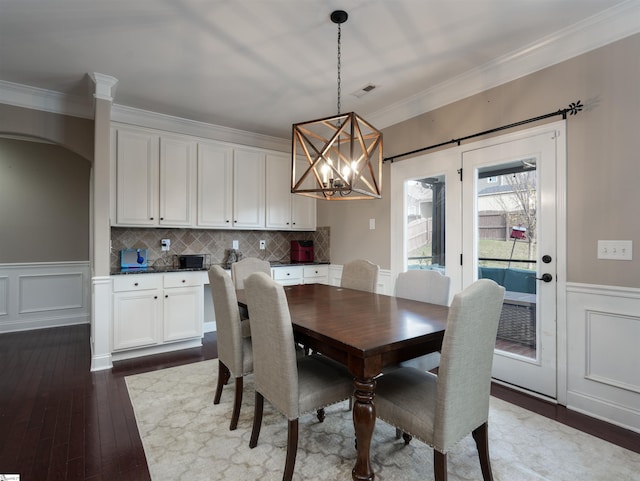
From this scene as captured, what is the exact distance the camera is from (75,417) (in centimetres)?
229

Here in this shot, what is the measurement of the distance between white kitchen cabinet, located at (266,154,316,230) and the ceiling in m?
1.10

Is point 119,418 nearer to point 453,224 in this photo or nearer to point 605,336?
point 453,224

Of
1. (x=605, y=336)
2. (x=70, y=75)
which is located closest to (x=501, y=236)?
(x=605, y=336)

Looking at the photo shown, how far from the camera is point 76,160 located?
191 inches

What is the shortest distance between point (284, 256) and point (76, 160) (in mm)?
3308

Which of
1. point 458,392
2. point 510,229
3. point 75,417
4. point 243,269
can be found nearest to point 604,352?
point 510,229

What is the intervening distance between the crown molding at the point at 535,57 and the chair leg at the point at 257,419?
3.08 m

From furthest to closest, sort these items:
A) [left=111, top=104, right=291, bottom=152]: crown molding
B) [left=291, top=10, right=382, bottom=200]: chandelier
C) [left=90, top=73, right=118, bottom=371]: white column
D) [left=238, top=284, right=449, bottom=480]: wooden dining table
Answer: [left=111, top=104, right=291, bottom=152]: crown molding, [left=90, top=73, right=118, bottom=371]: white column, [left=291, top=10, right=382, bottom=200]: chandelier, [left=238, top=284, right=449, bottom=480]: wooden dining table

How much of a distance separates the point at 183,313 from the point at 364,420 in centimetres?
280

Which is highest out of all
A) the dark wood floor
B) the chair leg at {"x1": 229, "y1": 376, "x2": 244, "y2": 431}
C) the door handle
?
the door handle

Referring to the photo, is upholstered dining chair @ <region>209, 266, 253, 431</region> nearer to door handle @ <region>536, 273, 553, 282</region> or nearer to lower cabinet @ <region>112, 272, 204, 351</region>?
lower cabinet @ <region>112, 272, 204, 351</region>

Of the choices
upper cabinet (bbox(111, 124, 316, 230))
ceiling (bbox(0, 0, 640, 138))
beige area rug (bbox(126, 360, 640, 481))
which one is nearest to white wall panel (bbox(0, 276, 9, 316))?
upper cabinet (bbox(111, 124, 316, 230))

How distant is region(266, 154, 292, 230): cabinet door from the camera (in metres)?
4.61

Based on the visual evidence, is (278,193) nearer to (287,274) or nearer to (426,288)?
(287,274)
